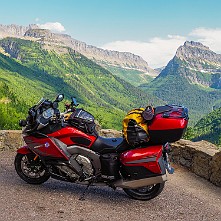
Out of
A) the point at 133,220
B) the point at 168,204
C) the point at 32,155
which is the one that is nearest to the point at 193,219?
the point at 168,204

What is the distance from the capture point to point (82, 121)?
22.2 ft

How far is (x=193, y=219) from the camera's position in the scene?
21.2ft

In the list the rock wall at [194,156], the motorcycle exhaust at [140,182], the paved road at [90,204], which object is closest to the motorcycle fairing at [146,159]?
the motorcycle exhaust at [140,182]

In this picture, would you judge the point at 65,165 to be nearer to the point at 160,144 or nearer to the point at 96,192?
the point at 96,192

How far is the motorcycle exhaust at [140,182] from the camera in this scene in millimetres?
6559

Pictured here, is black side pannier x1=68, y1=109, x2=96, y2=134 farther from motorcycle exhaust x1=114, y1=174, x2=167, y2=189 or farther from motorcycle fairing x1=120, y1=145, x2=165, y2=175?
motorcycle exhaust x1=114, y1=174, x2=167, y2=189

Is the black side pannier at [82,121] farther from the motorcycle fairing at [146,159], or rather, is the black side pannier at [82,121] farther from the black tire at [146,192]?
the black tire at [146,192]

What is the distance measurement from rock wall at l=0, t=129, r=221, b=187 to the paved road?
4.48 feet

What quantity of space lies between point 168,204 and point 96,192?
143 cm

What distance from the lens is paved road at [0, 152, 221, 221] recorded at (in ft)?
19.6

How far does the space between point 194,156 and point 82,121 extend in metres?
4.76

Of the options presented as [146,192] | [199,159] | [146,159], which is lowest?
[146,192]

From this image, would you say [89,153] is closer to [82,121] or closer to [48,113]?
[82,121]

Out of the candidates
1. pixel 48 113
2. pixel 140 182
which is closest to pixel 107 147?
pixel 140 182
